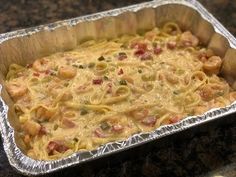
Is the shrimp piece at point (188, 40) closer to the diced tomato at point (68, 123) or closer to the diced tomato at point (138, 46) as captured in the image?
the diced tomato at point (138, 46)

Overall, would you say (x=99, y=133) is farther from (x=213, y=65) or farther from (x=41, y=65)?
(x=213, y=65)

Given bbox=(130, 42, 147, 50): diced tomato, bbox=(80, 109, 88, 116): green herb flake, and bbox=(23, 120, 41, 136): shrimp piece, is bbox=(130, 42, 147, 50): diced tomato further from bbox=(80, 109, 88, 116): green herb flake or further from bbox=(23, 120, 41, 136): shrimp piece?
bbox=(23, 120, 41, 136): shrimp piece

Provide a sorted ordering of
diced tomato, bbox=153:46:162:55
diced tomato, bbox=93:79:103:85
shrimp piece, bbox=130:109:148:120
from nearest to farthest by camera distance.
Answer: shrimp piece, bbox=130:109:148:120
diced tomato, bbox=93:79:103:85
diced tomato, bbox=153:46:162:55

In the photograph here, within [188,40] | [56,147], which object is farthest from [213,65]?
[56,147]

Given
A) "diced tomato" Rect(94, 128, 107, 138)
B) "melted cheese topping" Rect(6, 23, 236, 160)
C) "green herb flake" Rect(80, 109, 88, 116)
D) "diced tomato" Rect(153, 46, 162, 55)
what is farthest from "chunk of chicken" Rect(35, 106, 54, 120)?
"diced tomato" Rect(153, 46, 162, 55)

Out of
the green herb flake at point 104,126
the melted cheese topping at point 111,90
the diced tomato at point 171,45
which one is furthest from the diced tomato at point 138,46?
the green herb flake at point 104,126

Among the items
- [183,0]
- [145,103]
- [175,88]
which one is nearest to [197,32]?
[183,0]
